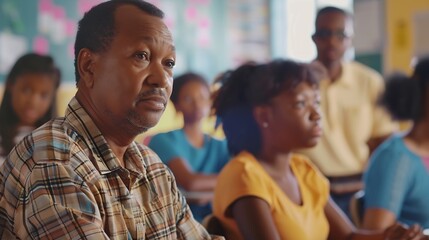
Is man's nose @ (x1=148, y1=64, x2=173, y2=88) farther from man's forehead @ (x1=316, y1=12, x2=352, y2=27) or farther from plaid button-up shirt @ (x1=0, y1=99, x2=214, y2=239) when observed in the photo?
man's forehead @ (x1=316, y1=12, x2=352, y2=27)

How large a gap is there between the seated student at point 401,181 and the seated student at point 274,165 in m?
0.20

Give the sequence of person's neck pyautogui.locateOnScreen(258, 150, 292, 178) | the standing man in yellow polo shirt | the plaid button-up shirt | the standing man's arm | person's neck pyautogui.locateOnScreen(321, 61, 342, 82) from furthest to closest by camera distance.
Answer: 1. the standing man's arm
2. the standing man in yellow polo shirt
3. person's neck pyautogui.locateOnScreen(321, 61, 342, 82)
4. person's neck pyautogui.locateOnScreen(258, 150, 292, 178)
5. the plaid button-up shirt

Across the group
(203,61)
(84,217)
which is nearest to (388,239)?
(84,217)

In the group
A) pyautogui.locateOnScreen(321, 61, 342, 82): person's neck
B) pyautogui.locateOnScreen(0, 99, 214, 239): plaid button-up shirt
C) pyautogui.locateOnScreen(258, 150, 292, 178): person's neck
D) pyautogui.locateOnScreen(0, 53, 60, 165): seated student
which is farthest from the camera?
pyautogui.locateOnScreen(321, 61, 342, 82): person's neck

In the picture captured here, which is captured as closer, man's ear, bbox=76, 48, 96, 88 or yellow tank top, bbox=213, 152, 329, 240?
man's ear, bbox=76, 48, 96, 88

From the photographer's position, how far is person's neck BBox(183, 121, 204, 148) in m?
2.97

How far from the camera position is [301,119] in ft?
5.63

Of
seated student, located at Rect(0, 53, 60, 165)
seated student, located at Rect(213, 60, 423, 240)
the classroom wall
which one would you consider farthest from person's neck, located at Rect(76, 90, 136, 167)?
the classroom wall

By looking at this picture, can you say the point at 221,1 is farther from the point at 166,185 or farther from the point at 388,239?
the point at 166,185

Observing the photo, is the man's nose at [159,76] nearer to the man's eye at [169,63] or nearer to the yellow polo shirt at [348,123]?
the man's eye at [169,63]

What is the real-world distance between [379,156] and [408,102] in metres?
0.36

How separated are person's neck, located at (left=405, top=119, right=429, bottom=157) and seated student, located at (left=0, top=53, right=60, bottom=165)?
1309 mm

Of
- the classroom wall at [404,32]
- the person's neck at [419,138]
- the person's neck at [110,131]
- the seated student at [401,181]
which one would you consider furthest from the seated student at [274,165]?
the classroom wall at [404,32]

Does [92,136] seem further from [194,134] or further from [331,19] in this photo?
[194,134]
